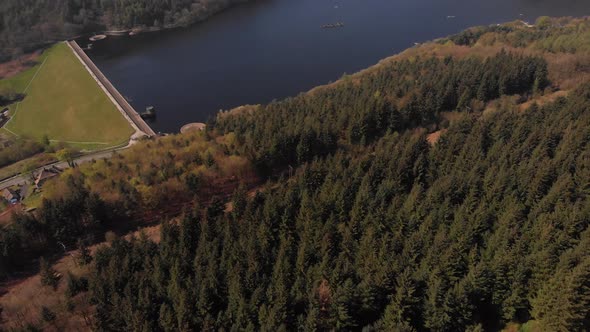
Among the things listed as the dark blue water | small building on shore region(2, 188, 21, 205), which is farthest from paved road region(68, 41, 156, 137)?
small building on shore region(2, 188, 21, 205)

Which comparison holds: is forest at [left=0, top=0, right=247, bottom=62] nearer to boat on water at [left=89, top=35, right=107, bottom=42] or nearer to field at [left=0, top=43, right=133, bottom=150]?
boat on water at [left=89, top=35, right=107, bottom=42]

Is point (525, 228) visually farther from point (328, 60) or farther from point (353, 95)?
point (328, 60)

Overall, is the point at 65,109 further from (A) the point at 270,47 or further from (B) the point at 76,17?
(A) the point at 270,47

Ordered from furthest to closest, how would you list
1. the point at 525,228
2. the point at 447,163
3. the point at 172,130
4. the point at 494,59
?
the point at 172,130 < the point at 494,59 < the point at 447,163 < the point at 525,228

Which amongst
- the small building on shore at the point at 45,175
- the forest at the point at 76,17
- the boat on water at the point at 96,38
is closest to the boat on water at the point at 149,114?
the small building on shore at the point at 45,175

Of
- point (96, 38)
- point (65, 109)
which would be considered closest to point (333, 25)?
point (96, 38)

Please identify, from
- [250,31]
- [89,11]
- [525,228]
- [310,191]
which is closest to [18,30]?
[89,11]
